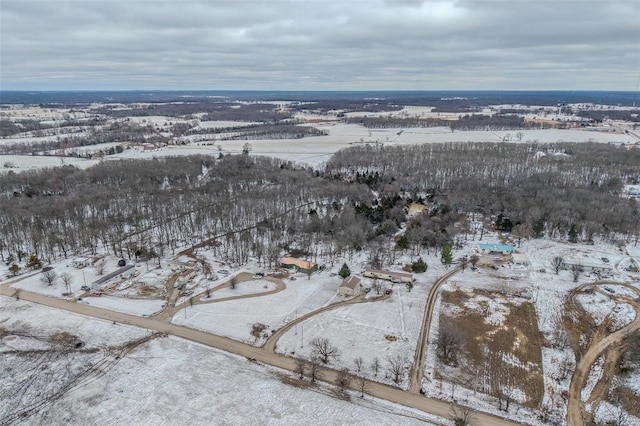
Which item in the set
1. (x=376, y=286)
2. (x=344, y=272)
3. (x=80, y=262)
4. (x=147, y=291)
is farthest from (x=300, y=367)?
(x=80, y=262)

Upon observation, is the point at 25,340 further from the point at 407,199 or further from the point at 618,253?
the point at 618,253

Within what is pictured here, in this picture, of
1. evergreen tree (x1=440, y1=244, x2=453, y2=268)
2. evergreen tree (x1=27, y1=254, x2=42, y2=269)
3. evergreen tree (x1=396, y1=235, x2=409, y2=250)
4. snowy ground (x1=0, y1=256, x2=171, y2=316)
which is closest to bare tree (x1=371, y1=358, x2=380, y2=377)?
evergreen tree (x1=440, y1=244, x2=453, y2=268)

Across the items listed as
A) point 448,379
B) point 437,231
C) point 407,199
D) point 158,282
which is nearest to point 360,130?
point 407,199

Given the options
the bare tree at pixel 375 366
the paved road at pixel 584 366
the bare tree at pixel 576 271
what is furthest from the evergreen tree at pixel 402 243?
the bare tree at pixel 375 366

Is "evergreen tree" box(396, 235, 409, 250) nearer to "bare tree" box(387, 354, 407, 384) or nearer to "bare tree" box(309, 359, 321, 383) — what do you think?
"bare tree" box(387, 354, 407, 384)

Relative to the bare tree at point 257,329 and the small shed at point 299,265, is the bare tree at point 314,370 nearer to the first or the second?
the bare tree at point 257,329
